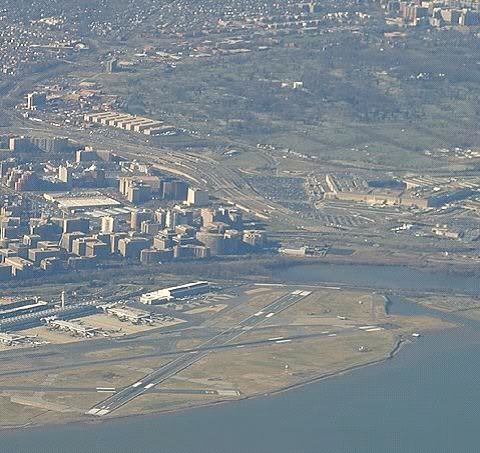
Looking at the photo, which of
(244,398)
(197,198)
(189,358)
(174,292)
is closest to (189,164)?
(197,198)

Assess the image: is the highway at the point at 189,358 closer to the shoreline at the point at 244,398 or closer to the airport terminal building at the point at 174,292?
the shoreline at the point at 244,398

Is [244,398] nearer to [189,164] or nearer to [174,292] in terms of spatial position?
[174,292]

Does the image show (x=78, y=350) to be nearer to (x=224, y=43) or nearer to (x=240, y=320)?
(x=240, y=320)

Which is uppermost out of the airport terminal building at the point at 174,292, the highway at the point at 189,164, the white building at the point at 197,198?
the highway at the point at 189,164

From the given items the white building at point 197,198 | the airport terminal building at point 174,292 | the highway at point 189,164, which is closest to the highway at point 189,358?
the airport terminal building at point 174,292

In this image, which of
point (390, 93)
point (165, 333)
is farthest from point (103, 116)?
point (165, 333)

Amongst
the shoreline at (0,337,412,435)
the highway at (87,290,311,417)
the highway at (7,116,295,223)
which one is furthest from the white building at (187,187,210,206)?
the shoreline at (0,337,412,435)

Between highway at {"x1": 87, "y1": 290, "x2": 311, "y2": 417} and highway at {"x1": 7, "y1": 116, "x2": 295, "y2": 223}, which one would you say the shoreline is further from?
highway at {"x1": 7, "y1": 116, "x2": 295, "y2": 223}

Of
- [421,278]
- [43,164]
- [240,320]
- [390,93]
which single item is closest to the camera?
[240,320]
